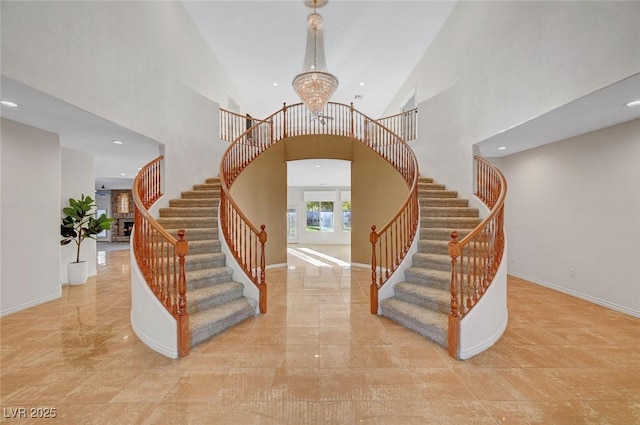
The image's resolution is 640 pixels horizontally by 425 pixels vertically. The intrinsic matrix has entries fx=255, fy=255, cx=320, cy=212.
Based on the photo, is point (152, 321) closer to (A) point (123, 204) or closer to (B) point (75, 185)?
(B) point (75, 185)

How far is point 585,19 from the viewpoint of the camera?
2.86m

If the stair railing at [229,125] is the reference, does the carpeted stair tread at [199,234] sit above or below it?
below

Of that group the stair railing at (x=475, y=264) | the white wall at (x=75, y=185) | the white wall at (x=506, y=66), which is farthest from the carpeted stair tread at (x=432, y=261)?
the white wall at (x=75, y=185)

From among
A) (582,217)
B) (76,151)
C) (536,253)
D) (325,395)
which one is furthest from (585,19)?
(76,151)

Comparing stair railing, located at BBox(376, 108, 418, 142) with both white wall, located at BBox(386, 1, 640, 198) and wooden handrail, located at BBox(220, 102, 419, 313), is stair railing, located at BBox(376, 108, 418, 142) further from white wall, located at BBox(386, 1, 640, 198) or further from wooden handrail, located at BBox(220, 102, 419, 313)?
wooden handrail, located at BBox(220, 102, 419, 313)

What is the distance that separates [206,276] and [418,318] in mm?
2927

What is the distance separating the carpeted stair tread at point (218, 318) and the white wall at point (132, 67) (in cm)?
311

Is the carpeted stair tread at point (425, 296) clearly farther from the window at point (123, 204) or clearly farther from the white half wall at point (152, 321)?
the window at point (123, 204)

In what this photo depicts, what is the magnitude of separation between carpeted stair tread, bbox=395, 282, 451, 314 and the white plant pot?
21.1 feet

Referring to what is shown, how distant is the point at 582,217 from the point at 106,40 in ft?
26.8

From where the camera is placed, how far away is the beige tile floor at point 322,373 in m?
1.97

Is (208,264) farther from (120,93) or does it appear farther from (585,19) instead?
(585,19)

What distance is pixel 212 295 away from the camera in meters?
3.45

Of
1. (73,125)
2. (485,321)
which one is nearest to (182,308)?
(485,321)
